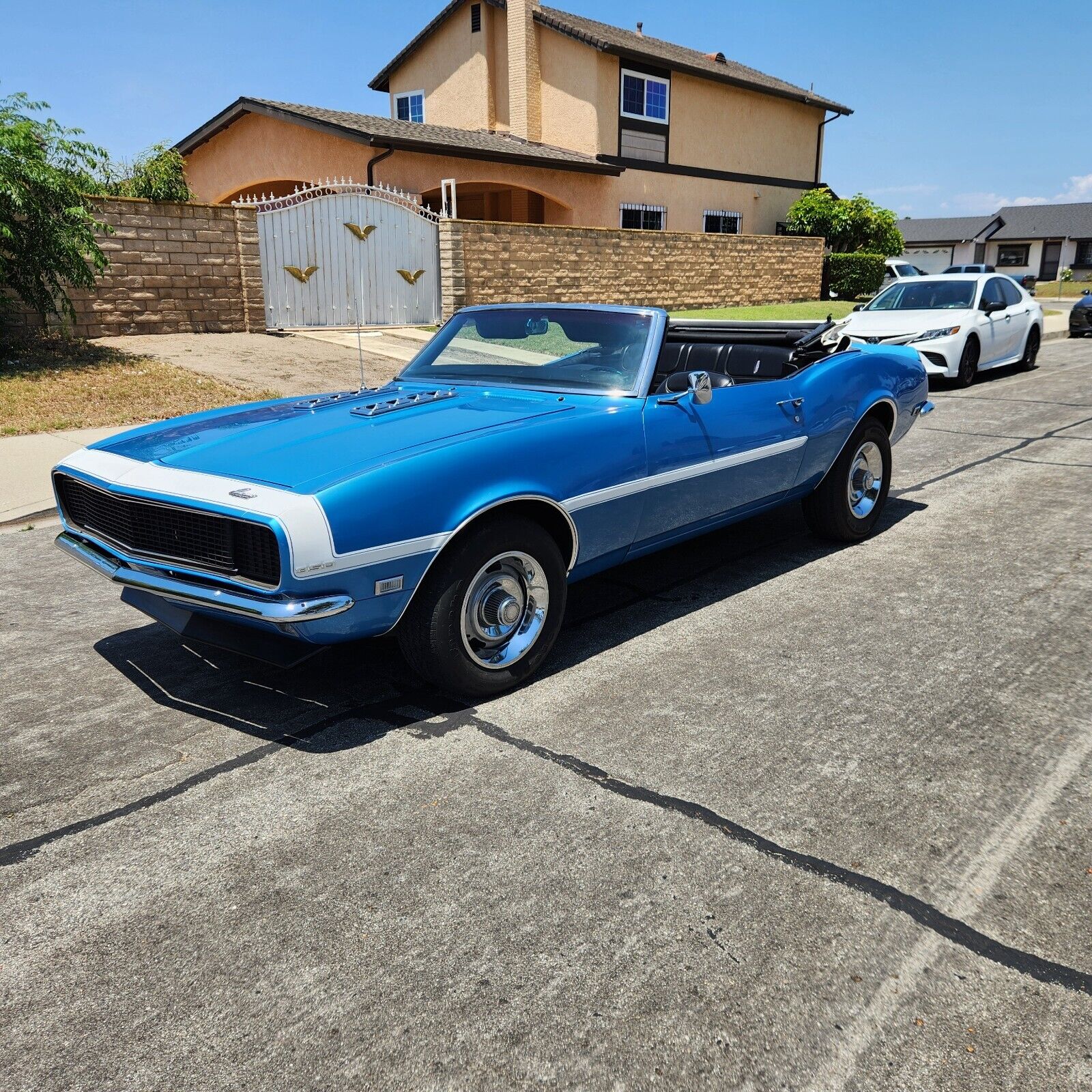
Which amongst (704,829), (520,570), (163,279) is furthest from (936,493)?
(163,279)

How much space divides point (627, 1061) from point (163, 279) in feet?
48.4

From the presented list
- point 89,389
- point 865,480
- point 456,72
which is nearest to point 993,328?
point 865,480

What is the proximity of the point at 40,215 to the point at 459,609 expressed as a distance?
10.8 meters

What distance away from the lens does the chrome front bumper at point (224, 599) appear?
3361 millimetres

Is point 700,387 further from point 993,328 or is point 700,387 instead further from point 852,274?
point 852,274

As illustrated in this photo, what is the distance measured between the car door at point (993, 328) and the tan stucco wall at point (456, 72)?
738 inches

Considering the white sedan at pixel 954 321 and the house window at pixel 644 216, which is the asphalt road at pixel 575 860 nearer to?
the white sedan at pixel 954 321

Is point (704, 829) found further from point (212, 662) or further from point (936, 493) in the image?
point (936, 493)

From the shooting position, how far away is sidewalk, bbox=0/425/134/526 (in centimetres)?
743

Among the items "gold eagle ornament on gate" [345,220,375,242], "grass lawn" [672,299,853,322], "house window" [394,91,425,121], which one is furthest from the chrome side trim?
"house window" [394,91,425,121]

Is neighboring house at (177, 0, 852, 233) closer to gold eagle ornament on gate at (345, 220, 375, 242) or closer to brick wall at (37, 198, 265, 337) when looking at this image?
gold eagle ornament on gate at (345, 220, 375, 242)

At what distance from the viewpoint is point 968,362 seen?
13.5m

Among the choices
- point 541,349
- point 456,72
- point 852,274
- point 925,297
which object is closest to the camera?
point 541,349

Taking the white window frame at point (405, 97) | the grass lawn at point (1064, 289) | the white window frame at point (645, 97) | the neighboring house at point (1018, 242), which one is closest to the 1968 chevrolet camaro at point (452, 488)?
the white window frame at point (645, 97)
